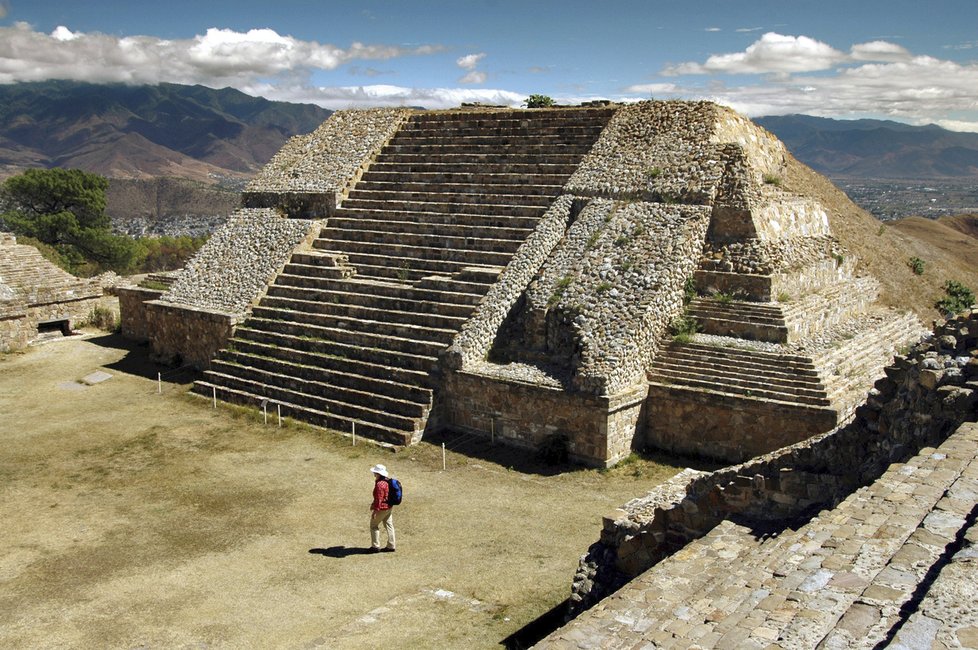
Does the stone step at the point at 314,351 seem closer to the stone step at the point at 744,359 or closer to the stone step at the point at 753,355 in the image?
the stone step at the point at 744,359

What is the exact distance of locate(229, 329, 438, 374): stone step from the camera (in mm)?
13734

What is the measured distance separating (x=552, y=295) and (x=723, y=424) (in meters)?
3.44

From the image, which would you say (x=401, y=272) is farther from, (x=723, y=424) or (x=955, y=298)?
(x=955, y=298)

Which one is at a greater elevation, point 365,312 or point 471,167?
point 471,167

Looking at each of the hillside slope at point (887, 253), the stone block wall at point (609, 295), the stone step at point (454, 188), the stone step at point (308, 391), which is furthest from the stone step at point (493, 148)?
the stone step at point (308, 391)

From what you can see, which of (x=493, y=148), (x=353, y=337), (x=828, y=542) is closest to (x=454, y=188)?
(x=493, y=148)

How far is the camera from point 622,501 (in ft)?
34.9

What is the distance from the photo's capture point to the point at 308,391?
1422 cm

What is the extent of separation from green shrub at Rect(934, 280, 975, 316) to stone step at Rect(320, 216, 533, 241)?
946 cm

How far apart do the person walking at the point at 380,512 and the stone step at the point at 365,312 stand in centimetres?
515

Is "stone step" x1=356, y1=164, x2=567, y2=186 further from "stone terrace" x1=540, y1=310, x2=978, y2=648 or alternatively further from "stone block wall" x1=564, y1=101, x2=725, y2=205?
"stone terrace" x1=540, y1=310, x2=978, y2=648

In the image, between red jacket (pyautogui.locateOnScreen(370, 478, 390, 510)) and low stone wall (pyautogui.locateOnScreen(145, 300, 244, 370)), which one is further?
low stone wall (pyautogui.locateOnScreen(145, 300, 244, 370))

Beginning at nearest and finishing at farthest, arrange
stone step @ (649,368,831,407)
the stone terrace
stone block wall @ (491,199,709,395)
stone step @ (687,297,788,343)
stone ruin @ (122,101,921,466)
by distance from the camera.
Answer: the stone terrace, stone step @ (649,368,831,407), stone ruin @ (122,101,921,466), stone block wall @ (491,199,709,395), stone step @ (687,297,788,343)

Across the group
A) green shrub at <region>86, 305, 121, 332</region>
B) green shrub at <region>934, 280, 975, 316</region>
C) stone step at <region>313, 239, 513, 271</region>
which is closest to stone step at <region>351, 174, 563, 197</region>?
stone step at <region>313, 239, 513, 271</region>
